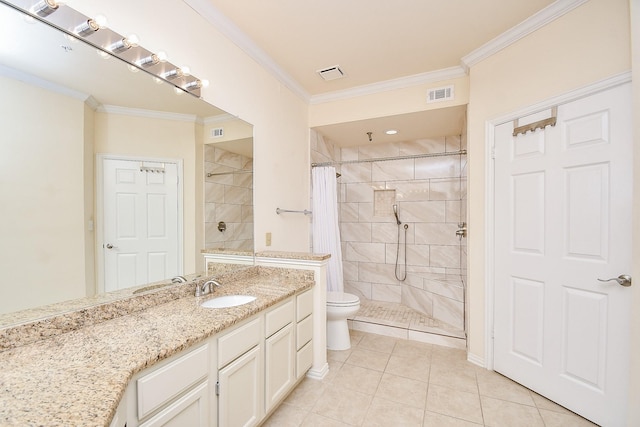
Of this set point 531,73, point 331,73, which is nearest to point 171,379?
point 331,73

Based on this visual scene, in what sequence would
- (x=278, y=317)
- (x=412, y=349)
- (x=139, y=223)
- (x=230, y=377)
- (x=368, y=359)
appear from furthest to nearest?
(x=412, y=349)
(x=368, y=359)
(x=278, y=317)
(x=139, y=223)
(x=230, y=377)

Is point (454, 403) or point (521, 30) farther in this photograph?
point (521, 30)

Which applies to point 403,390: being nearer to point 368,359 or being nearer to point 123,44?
point 368,359

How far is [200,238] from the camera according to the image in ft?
6.09

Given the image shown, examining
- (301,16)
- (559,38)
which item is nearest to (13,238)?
(301,16)

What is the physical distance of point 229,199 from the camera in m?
2.10

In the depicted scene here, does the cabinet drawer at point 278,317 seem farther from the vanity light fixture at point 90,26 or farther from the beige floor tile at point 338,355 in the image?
the vanity light fixture at point 90,26

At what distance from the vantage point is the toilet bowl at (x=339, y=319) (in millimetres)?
2678

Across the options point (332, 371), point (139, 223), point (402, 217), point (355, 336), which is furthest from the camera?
point (402, 217)

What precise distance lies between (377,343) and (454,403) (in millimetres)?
988

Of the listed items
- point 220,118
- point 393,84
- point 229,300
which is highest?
point 393,84

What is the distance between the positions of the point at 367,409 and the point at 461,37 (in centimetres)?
279

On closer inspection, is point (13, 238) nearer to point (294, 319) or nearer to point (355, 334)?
point (294, 319)

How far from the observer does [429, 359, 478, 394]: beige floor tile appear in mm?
2145
